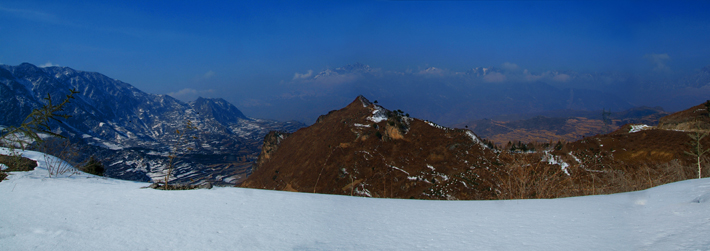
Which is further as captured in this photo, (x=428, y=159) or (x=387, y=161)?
(x=387, y=161)

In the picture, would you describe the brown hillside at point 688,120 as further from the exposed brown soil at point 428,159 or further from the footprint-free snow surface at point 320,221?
the footprint-free snow surface at point 320,221

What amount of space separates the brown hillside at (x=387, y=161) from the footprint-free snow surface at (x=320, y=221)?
67.2 feet

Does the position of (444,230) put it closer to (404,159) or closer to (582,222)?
(582,222)

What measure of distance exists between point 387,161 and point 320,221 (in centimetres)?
2881

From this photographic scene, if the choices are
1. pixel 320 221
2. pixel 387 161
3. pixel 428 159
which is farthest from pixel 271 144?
pixel 320 221

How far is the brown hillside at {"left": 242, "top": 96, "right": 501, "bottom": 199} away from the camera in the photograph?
27.6 m

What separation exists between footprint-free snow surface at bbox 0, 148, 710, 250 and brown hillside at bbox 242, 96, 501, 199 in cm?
2047

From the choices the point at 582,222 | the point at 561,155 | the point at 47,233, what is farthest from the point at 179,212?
the point at 561,155

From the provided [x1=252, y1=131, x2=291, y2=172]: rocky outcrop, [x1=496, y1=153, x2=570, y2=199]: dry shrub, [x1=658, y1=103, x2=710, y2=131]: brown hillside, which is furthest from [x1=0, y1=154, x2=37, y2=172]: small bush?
[x1=658, y1=103, x2=710, y2=131]: brown hillside

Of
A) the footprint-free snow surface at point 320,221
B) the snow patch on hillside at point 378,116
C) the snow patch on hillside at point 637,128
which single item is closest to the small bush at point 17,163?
the footprint-free snow surface at point 320,221

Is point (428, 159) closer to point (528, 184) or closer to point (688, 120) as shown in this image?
point (528, 184)

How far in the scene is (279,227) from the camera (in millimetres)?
4297

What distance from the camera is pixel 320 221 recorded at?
15.4ft

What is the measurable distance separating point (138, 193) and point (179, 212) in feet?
5.58
